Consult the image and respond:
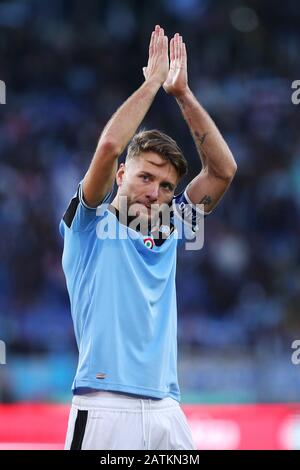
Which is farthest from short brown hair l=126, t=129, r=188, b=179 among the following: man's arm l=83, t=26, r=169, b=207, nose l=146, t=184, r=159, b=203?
man's arm l=83, t=26, r=169, b=207

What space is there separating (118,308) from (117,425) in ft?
1.41

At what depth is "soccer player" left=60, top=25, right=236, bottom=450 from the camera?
11.4ft

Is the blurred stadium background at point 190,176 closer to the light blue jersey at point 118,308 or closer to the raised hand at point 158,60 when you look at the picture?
the light blue jersey at point 118,308

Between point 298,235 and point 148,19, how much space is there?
4.91 meters

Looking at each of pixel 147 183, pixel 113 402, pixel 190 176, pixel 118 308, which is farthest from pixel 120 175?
pixel 190 176

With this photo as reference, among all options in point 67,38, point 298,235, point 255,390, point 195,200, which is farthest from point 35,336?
point 195,200

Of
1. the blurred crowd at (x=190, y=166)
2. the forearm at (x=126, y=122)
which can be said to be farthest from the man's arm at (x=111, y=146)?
the blurred crowd at (x=190, y=166)

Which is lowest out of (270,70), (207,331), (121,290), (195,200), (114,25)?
(121,290)

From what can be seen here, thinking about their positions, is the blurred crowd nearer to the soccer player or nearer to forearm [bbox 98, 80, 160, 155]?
the soccer player

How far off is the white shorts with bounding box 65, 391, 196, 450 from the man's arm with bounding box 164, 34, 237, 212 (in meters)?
1.00

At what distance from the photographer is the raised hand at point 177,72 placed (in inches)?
152

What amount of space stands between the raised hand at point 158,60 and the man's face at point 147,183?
0.99 feet

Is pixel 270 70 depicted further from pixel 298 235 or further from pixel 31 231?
pixel 31 231

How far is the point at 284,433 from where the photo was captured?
7.44m
